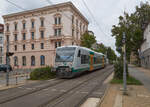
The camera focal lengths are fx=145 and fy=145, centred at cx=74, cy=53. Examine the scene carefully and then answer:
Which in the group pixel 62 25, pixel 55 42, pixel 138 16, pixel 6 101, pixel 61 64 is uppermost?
pixel 138 16

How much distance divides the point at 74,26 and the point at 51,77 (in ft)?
92.6

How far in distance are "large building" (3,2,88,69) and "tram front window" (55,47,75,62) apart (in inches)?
894

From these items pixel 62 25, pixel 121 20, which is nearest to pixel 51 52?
pixel 62 25

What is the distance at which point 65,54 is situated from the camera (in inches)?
586

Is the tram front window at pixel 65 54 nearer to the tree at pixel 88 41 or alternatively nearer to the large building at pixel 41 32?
the tree at pixel 88 41

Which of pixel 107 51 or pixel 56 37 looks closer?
pixel 56 37

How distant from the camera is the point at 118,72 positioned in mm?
12945

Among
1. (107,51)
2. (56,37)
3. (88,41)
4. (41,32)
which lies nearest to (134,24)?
(88,41)

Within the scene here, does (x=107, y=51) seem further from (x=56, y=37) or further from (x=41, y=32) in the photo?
(x=56, y=37)

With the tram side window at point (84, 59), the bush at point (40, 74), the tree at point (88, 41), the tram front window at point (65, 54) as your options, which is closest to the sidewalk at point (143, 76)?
the tram side window at point (84, 59)

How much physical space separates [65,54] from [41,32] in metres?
29.3

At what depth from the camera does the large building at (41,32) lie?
1522 inches

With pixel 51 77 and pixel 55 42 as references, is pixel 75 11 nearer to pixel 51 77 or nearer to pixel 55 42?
pixel 55 42

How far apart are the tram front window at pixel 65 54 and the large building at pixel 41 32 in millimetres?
22718
